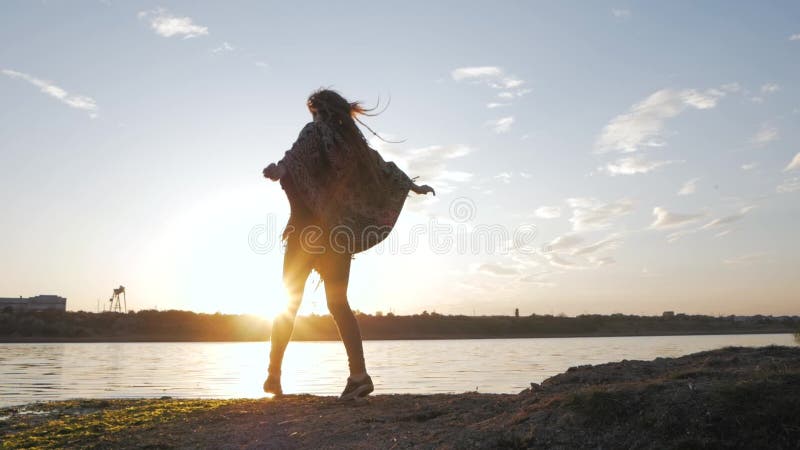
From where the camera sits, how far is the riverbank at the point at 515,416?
3.11 metres

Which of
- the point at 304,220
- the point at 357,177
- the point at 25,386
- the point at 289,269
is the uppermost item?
the point at 357,177

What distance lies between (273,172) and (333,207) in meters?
0.63

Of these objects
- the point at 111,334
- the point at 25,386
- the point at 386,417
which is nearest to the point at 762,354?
the point at 386,417

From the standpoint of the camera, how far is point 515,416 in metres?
3.81

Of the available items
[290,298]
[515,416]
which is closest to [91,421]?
[290,298]

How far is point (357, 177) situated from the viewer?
6078mm

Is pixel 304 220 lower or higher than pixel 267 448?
higher

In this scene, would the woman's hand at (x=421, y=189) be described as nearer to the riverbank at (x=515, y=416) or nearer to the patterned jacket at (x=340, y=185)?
the patterned jacket at (x=340, y=185)

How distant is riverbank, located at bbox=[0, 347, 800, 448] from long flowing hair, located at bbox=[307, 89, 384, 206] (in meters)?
2.01

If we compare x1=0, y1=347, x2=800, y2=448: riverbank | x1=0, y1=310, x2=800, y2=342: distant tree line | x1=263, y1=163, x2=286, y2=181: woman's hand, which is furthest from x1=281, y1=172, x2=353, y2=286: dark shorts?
x1=0, y1=310, x2=800, y2=342: distant tree line

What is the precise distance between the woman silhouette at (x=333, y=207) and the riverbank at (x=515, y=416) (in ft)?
2.25

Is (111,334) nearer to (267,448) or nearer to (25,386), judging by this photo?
(25,386)

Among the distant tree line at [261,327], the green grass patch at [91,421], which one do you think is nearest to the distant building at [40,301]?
the distant tree line at [261,327]

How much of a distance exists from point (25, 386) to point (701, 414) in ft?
34.5
